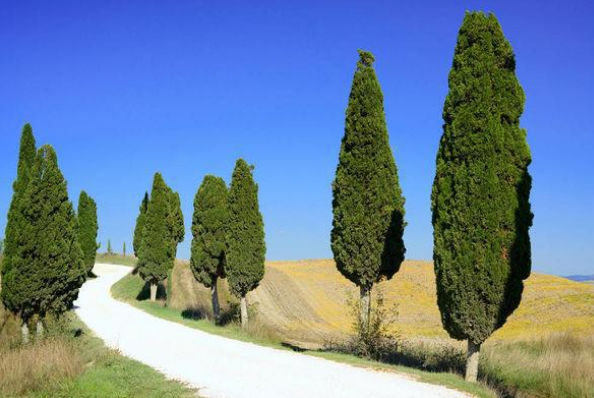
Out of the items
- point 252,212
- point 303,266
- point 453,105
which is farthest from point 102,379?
point 303,266

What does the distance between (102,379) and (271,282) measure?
1322 inches

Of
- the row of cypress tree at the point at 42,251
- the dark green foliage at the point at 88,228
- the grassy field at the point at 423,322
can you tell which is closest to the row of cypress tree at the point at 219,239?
the grassy field at the point at 423,322

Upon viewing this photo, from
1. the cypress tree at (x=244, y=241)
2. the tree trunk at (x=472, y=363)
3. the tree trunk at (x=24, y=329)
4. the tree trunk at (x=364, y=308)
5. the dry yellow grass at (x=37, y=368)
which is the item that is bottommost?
the tree trunk at (x=24, y=329)

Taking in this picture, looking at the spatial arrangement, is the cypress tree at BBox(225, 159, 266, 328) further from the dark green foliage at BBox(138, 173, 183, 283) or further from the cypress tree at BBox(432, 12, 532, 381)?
the dark green foliage at BBox(138, 173, 183, 283)

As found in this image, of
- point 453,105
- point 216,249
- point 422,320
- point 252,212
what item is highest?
point 453,105

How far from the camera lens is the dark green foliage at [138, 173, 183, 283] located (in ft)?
117

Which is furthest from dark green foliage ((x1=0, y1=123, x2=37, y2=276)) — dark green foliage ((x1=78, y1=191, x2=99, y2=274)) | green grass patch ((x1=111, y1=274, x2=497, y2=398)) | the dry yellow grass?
dark green foliage ((x1=78, y1=191, x2=99, y2=274))

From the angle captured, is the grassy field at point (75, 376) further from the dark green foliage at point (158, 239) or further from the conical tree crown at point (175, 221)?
the conical tree crown at point (175, 221)

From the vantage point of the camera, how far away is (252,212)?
74.3 feet

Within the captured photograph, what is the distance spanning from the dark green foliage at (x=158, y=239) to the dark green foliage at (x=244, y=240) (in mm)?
14652

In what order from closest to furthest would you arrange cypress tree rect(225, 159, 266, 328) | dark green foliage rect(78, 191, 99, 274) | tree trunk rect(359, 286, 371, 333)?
tree trunk rect(359, 286, 371, 333)
cypress tree rect(225, 159, 266, 328)
dark green foliage rect(78, 191, 99, 274)

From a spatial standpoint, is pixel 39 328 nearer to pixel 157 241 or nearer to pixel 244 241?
pixel 244 241

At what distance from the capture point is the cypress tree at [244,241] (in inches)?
873

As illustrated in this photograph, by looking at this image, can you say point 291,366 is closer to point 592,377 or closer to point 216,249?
point 592,377
